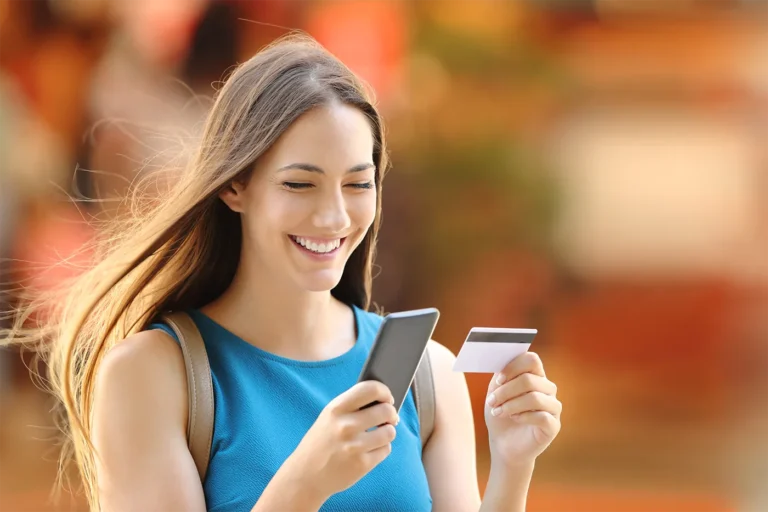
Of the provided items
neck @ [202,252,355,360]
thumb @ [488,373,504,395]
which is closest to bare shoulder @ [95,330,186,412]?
neck @ [202,252,355,360]

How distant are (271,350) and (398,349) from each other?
13.3 inches

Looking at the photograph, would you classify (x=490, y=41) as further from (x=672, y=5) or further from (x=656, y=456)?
(x=656, y=456)

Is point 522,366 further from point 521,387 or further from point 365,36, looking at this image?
point 365,36

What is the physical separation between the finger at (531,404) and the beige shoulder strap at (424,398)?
6.1 inches

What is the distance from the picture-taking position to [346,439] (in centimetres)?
124

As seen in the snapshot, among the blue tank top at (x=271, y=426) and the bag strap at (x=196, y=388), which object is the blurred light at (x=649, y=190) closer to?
the blue tank top at (x=271, y=426)

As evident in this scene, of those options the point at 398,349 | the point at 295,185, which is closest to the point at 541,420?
the point at 398,349

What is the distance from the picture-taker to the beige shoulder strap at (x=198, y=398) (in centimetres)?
138

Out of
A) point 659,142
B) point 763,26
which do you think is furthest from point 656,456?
point 763,26

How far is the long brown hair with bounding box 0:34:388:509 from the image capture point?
143 centimetres

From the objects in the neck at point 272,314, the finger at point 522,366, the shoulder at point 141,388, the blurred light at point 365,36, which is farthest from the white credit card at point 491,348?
the blurred light at point 365,36

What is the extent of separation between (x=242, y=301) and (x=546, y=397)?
501 millimetres

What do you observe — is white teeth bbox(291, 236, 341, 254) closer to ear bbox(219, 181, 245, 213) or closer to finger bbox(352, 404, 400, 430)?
ear bbox(219, 181, 245, 213)

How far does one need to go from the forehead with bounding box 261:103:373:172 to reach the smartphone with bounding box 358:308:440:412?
0.27 m
